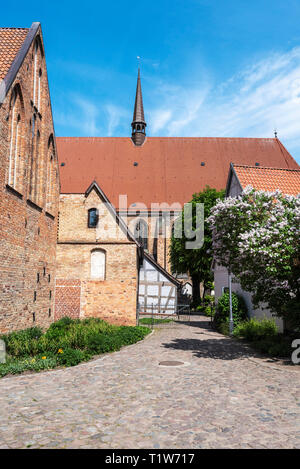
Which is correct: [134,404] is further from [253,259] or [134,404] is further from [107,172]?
[107,172]

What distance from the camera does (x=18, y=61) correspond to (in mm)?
12453

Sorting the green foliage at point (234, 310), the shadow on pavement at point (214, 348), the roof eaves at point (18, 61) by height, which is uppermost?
the roof eaves at point (18, 61)

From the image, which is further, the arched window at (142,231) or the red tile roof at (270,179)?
the arched window at (142,231)

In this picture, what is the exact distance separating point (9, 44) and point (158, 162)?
1108 inches

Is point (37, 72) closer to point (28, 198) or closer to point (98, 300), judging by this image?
point (28, 198)

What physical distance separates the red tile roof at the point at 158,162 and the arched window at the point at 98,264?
66.3 ft

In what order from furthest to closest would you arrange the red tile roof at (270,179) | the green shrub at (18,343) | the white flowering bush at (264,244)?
1. the red tile roof at (270,179)
2. the green shrub at (18,343)
3. the white flowering bush at (264,244)

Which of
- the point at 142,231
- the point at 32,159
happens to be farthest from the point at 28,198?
the point at 142,231

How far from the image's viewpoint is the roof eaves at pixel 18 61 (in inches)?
448

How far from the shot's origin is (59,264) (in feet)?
58.4

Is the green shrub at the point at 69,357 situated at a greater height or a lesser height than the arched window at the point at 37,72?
lesser

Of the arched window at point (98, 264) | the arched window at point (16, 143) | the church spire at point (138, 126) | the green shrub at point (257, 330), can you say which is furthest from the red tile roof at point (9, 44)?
the church spire at point (138, 126)

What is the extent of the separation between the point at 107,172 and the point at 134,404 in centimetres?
3450

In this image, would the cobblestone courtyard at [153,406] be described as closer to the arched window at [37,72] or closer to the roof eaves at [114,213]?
the roof eaves at [114,213]
